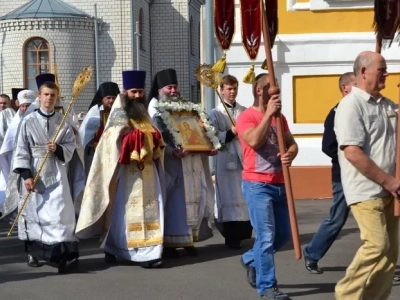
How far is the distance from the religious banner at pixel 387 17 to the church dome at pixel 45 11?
33.0m

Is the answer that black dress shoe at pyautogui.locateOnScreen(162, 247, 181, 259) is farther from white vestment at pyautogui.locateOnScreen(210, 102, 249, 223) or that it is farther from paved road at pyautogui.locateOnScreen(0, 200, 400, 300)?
white vestment at pyautogui.locateOnScreen(210, 102, 249, 223)

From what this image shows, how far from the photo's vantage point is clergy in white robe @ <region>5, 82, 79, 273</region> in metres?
9.38

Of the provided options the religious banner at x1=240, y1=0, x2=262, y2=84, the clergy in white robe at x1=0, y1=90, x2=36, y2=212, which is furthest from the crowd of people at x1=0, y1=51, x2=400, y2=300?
the religious banner at x1=240, y1=0, x2=262, y2=84

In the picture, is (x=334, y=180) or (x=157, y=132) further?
(x=157, y=132)

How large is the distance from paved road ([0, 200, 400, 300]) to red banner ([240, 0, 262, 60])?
2.16 m

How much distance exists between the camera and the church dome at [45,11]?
39.7 meters

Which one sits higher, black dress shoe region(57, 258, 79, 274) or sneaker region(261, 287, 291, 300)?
sneaker region(261, 287, 291, 300)

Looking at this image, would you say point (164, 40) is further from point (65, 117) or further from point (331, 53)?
point (65, 117)

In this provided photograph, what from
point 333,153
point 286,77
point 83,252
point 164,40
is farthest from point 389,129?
point 164,40

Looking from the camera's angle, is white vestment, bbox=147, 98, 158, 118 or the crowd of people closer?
the crowd of people

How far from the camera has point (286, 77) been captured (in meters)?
15.5

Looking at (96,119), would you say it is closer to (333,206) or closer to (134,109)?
(134,109)

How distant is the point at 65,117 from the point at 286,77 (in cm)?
651

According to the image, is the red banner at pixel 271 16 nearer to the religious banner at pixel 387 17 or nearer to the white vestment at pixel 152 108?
the religious banner at pixel 387 17
